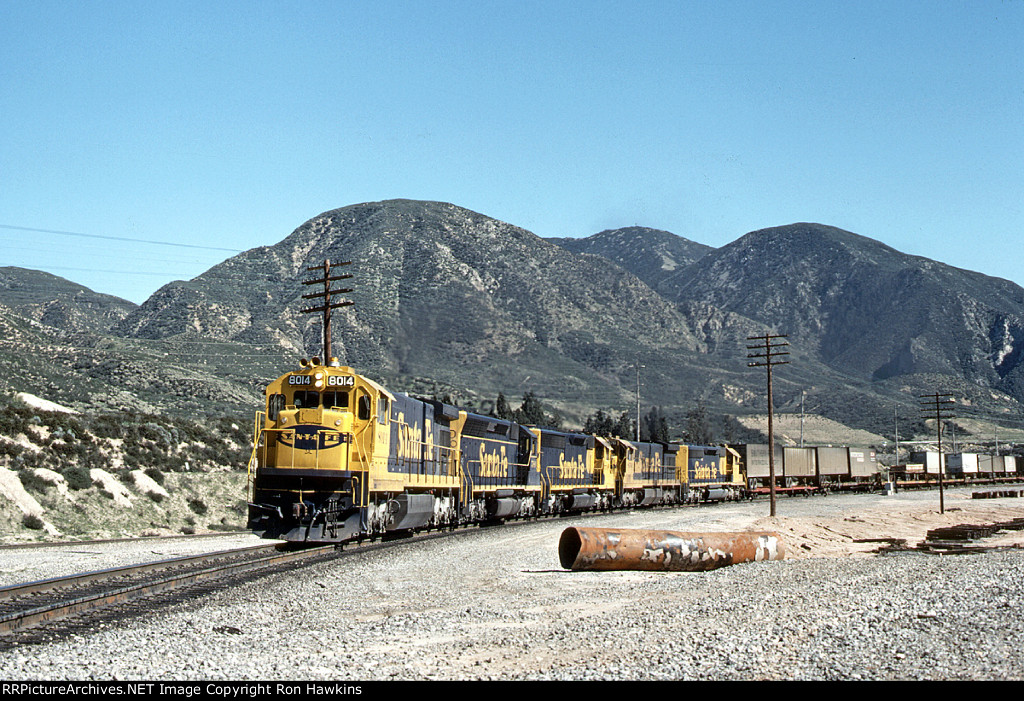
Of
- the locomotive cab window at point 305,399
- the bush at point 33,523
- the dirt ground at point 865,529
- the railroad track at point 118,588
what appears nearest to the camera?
the railroad track at point 118,588

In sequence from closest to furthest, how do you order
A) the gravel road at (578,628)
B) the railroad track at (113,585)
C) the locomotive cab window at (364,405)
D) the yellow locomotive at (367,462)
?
the gravel road at (578,628) → the railroad track at (113,585) → the yellow locomotive at (367,462) → the locomotive cab window at (364,405)

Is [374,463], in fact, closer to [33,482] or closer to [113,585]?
[113,585]

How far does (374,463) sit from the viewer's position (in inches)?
855

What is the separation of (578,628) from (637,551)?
24.5 ft

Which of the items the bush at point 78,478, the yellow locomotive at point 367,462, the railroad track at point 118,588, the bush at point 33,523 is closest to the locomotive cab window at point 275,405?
the yellow locomotive at point 367,462

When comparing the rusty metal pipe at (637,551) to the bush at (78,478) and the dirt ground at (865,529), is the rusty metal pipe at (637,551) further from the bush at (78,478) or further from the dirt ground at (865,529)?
the bush at (78,478)

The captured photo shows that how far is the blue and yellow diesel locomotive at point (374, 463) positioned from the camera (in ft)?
68.4

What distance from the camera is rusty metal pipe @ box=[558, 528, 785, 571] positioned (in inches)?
730

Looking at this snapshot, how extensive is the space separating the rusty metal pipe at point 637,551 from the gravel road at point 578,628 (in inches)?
13.1

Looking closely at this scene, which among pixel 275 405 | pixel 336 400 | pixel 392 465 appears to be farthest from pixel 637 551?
pixel 275 405

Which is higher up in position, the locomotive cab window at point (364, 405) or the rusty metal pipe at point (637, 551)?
the locomotive cab window at point (364, 405)

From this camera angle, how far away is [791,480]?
258 feet
